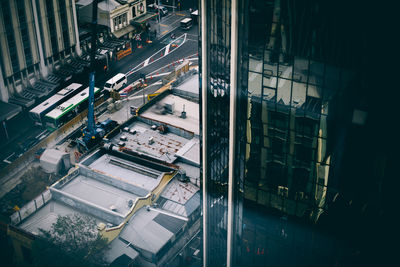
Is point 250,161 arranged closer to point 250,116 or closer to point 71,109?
point 250,116

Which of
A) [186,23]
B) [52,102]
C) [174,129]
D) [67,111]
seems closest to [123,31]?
[186,23]

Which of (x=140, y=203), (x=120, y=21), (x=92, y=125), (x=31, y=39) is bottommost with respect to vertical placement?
(x=140, y=203)

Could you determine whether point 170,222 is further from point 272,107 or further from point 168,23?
point 168,23

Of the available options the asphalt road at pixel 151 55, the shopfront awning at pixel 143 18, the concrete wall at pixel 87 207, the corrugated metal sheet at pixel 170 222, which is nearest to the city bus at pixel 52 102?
the asphalt road at pixel 151 55

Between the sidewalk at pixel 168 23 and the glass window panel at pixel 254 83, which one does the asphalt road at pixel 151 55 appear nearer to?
the sidewalk at pixel 168 23

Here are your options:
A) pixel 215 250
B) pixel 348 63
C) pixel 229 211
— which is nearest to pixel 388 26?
pixel 348 63
